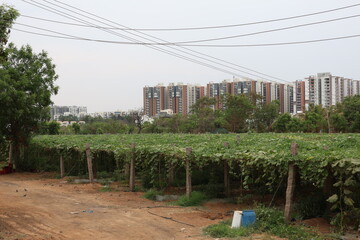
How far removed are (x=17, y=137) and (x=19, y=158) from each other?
7.10 feet

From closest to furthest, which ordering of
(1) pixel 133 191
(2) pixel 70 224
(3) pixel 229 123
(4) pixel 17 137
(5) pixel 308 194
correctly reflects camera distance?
1. (2) pixel 70 224
2. (5) pixel 308 194
3. (1) pixel 133 191
4. (4) pixel 17 137
5. (3) pixel 229 123

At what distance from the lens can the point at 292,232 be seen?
7.71 metres

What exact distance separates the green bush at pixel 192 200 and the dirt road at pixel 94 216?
0.45 meters

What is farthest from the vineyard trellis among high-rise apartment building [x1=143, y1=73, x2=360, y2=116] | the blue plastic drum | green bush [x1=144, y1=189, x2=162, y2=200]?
high-rise apartment building [x1=143, y1=73, x2=360, y2=116]

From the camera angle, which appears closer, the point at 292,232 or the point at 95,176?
the point at 292,232

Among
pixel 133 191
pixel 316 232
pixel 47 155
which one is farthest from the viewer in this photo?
pixel 47 155

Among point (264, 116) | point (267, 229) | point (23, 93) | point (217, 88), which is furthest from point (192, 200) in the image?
point (217, 88)

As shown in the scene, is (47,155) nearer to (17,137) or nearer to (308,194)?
(17,137)

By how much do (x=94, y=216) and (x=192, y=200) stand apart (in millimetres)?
3066

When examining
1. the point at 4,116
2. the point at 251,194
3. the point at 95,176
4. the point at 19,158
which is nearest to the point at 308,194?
the point at 251,194

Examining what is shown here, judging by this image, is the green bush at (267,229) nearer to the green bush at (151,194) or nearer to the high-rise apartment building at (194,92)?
the green bush at (151,194)

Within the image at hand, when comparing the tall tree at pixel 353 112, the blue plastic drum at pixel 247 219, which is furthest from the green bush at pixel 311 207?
the tall tree at pixel 353 112

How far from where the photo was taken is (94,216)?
10188 millimetres

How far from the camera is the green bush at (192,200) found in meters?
11.6
